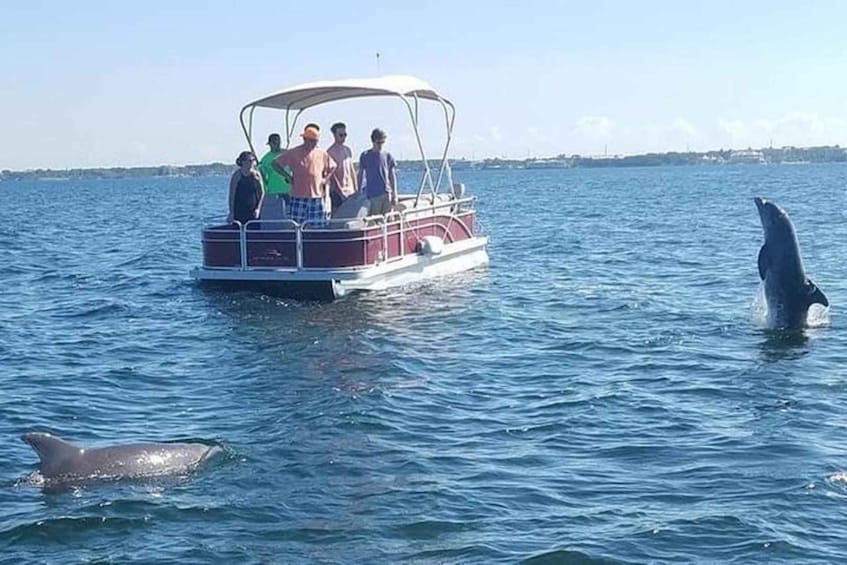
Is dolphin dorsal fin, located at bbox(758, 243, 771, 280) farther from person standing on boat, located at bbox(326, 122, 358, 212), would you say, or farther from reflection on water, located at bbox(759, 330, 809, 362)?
person standing on boat, located at bbox(326, 122, 358, 212)

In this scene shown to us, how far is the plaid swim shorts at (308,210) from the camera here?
19.4 metres

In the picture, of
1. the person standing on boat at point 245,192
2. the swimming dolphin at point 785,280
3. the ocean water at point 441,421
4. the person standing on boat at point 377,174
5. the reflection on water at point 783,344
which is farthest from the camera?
the person standing on boat at point 377,174

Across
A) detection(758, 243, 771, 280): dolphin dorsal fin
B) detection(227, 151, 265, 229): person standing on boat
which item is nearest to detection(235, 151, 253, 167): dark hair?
detection(227, 151, 265, 229): person standing on boat

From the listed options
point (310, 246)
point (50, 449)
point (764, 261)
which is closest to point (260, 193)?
point (310, 246)

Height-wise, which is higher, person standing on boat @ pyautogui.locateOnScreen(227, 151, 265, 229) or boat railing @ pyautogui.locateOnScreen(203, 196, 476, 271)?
person standing on boat @ pyautogui.locateOnScreen(227, 151, 265, 229)

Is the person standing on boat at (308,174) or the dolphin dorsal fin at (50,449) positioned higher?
the person standing on boat at (308,174)

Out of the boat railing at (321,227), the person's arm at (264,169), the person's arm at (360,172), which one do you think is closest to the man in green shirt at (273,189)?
the person's arm at (264,169)

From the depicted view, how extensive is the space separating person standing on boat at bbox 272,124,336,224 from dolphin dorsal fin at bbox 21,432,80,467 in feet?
33.3

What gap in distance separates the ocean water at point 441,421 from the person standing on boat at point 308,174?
1.62m

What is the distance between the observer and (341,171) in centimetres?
2059

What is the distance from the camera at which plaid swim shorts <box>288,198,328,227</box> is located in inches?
765

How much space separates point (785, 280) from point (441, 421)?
6280 millimetres

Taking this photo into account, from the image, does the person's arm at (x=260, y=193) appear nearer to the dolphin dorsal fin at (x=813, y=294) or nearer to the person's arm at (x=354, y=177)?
the person's arm at (x=354, y=177)

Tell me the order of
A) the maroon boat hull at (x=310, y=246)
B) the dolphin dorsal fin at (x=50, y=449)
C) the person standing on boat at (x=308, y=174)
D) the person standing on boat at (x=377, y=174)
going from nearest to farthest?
the dolphin dorsal fin at (x=50, y=449), the person standing on boat at (x=308, y=174), the maroon boat hull at (x=310, y=246), the person standing on boat at (x=377, y=174)
